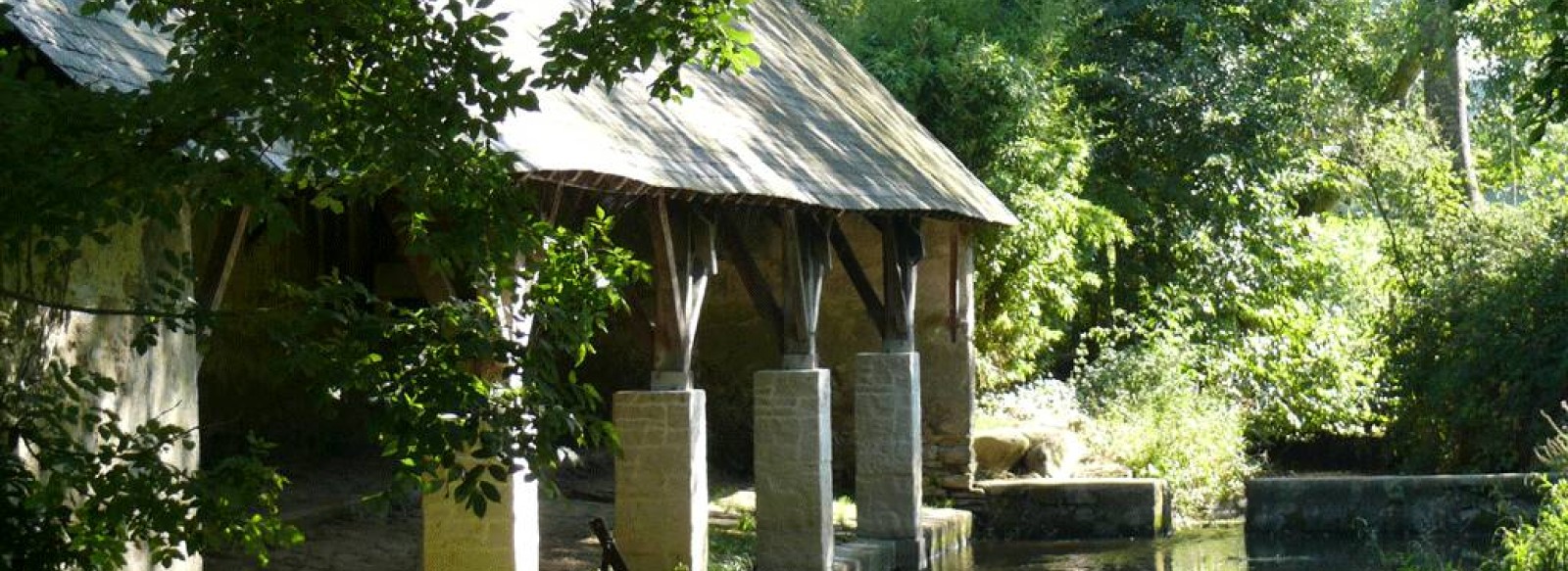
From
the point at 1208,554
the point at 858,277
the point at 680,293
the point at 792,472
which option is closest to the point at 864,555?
the point at 792,472

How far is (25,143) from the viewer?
3.84 meters

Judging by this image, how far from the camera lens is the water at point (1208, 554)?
12.5 m

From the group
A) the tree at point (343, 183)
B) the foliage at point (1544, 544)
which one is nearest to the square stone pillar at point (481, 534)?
the tree at point (343, 183)

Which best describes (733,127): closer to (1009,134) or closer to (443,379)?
(443,379)

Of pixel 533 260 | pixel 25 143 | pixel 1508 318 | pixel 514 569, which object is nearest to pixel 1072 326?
pixel 1508 318

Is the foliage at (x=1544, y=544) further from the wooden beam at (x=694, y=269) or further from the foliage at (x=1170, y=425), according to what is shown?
the foliage at (x=1170, y=425)

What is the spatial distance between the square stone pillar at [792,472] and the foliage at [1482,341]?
6709 mm

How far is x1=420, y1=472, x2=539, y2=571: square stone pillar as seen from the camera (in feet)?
25.3

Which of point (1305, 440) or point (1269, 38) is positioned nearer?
point (1305, 440)

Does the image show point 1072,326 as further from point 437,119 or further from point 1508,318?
point 437,119

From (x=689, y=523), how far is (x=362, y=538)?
8.30ft

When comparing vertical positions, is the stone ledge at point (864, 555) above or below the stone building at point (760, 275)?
below

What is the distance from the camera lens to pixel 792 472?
35.8 feet

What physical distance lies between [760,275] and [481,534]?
3.45 meters
